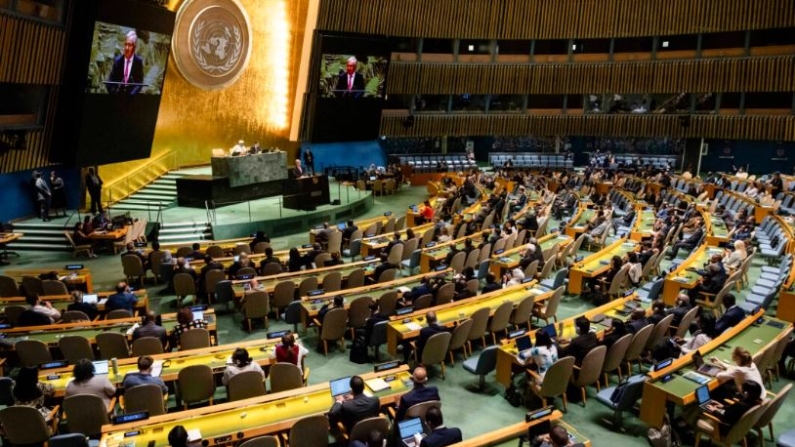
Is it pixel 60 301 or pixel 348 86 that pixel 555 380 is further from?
pixel 348 86

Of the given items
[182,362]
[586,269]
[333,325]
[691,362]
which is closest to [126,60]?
[333,325]

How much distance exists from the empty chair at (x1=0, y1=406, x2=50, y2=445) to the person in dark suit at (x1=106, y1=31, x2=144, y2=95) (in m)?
12.2

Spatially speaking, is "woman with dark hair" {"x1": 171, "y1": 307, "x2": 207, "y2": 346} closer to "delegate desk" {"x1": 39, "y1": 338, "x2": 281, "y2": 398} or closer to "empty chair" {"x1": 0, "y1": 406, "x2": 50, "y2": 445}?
"delegate desk" {"x1": 39, "y1": 338, "x2": 281, "y2": 398}

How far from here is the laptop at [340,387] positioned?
617 cm

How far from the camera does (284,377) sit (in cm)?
699

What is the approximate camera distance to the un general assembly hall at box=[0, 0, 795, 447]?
21.6ft

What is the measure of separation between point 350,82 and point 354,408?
21.0m

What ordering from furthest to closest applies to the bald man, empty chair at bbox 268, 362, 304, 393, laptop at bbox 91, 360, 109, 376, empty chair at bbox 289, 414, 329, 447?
the bald man, empty chair at bbox 268, 362, 304, 393, laptop at bbox 91, 360, 109, 376, empty chair at bbox 289, 414, 329, 447

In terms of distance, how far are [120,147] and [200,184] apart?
2.52m

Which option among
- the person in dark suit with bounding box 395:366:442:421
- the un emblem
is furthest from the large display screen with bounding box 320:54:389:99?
the person in dark suit with bounding box 395:366:442:421

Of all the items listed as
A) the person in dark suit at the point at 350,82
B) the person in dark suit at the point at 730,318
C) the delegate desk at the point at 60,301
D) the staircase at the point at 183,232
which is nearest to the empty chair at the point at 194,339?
the delegate desk at the point at 60,301

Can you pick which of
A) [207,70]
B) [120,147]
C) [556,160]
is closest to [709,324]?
[120,147]

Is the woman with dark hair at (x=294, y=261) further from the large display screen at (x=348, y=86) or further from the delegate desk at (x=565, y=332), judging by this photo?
the large display screen at (x=348, y=86)

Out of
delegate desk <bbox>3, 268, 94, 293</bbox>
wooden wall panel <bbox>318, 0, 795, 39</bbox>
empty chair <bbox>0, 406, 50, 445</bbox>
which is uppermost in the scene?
wooden wall panel <bbox>318, 0, 795, 39</bbox>
